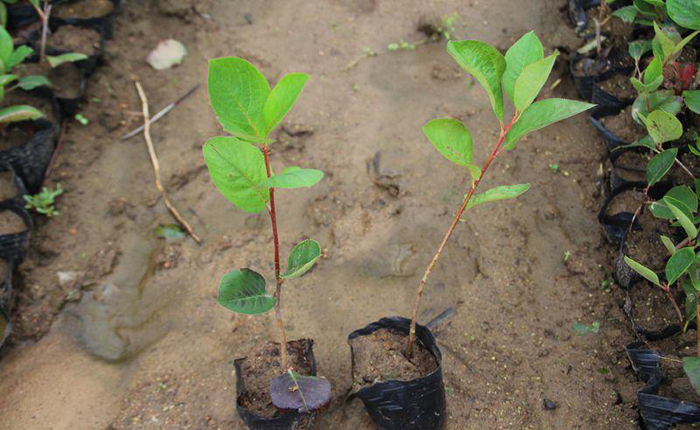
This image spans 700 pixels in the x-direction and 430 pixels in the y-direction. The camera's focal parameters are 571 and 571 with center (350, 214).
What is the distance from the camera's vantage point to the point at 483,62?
1.53m

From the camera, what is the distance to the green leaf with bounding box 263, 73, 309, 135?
1.47 m

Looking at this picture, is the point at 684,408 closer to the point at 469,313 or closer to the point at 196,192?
the point at 469,313

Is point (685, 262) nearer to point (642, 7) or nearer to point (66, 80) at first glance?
point (642, 7)

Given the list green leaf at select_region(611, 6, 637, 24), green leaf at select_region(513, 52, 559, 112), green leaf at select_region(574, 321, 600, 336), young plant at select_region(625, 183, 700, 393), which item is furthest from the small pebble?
green leaf at select_region(611, 6, 637, 24)

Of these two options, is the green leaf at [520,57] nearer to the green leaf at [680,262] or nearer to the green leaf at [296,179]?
the green leaf at [296,179]

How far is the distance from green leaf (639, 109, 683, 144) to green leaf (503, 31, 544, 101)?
74 cm

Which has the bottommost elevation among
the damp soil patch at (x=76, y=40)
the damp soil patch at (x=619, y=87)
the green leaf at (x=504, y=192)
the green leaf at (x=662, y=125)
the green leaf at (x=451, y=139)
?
the damp soil patch at (x=76, y=40)

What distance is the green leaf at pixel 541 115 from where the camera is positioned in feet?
4.79

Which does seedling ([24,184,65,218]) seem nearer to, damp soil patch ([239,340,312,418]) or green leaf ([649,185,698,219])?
damp soil patch ([239,340,312,418])

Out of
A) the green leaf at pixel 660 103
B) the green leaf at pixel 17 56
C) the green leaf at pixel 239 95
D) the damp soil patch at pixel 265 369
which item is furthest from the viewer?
the green leaf at pixel 17 56

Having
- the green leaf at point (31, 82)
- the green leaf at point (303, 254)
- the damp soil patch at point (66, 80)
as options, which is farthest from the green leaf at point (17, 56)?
the green leaf at point (303, 254)

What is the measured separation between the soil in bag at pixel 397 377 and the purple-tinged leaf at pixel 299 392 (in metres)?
0.13

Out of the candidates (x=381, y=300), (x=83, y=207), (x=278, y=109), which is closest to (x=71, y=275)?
(x=83, y=207)

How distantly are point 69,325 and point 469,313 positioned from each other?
1.77m
